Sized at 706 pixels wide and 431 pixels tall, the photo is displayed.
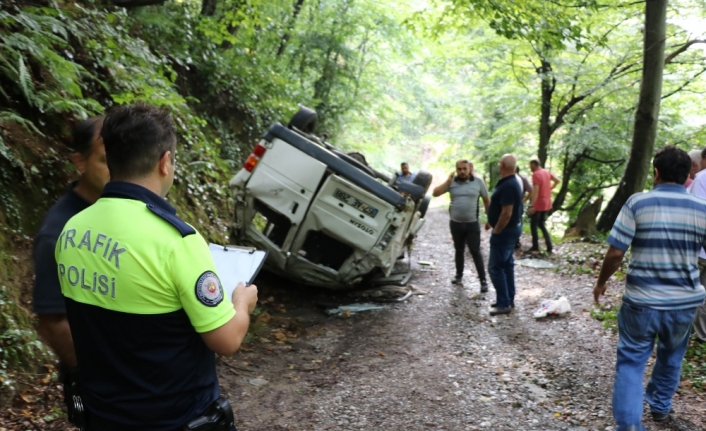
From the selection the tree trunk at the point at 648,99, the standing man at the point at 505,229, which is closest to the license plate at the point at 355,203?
the standing man at the point at 505,229

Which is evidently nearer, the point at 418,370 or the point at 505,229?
the point at 418,370

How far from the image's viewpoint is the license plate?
6941 mm

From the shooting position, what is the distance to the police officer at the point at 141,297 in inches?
68.7

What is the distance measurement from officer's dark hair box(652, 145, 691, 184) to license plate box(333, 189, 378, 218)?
143 inches

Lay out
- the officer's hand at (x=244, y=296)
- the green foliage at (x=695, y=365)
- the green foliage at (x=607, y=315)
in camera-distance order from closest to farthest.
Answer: the officer's hand at (x=244, y=296) < the green foliage at (x=695, y=365) < the green foliage at (x=607, y=315)

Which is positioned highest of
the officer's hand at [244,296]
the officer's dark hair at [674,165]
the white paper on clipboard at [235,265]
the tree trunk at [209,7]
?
the tree trunk at [209,7]

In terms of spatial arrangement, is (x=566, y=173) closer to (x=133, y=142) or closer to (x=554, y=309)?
(x=554, y=309)

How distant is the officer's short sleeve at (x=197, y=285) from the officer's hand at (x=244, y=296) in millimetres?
221

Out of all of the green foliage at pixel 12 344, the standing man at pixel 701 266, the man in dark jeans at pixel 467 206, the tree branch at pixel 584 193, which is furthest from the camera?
the tree branch at pixel 584 193

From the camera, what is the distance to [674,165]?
3.81m

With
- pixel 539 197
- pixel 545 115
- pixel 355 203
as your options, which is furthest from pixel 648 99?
pixel 545 115

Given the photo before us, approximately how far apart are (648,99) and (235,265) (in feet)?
31.8

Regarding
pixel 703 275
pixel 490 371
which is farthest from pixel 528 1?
pixel 490 371

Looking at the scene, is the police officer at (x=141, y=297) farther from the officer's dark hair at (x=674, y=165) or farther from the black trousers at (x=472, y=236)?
the black trousers at (x=472, y=236)
